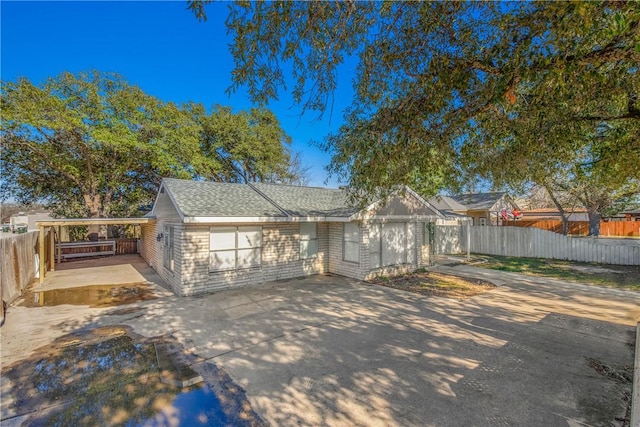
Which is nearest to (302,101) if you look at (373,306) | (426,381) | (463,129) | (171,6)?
(171,6)

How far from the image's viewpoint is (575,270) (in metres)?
11.4

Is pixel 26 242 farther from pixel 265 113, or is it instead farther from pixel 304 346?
pixel 265 113

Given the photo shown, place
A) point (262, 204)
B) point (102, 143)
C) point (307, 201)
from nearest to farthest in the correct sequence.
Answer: point (262, 204) < point (307, 201) < point (102, 143)

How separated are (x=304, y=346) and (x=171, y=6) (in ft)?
21.0

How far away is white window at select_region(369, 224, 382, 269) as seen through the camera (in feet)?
33.7

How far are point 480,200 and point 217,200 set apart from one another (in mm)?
20962

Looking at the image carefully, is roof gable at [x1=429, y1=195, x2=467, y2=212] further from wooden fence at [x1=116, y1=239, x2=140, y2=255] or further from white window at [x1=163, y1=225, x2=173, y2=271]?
wooden fence at [x1=116, y1=239, x2=140, y2=255]

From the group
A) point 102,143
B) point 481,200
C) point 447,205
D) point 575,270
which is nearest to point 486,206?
point 481,200

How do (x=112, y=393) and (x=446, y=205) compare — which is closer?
(x=112, y=393)

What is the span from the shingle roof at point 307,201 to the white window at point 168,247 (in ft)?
11.8

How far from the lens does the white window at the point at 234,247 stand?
29.1ft

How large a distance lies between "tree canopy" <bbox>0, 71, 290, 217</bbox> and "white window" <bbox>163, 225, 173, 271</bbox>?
389 inches

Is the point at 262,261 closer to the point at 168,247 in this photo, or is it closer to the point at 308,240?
the point at 308,240

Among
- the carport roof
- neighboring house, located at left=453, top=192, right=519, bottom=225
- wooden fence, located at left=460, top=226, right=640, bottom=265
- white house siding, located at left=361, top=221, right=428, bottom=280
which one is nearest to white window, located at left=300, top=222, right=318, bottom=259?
white house siding, located at left=361, top=221, right=428, bottom=280
